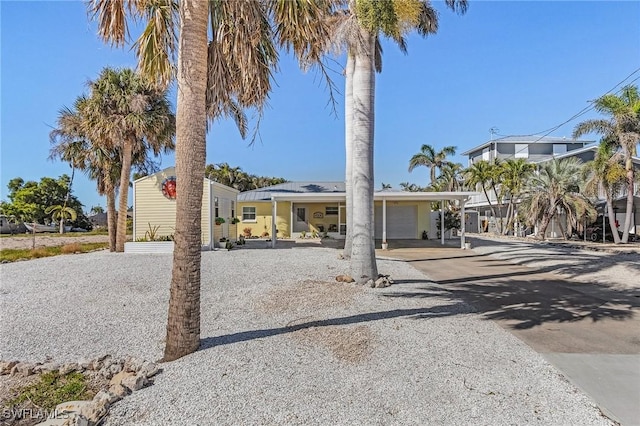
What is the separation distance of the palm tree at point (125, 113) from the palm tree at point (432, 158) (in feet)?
111

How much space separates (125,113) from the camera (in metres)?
15.4

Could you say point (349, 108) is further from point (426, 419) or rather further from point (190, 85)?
point (426, 419)

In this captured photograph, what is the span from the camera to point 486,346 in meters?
4.77

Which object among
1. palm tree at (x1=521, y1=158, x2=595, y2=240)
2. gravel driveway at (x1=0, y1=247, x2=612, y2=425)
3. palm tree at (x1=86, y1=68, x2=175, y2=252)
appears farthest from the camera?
palm tree at (x1=521, y1=158, x2=595, y2=240)

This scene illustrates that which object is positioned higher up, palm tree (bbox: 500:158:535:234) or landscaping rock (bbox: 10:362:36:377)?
palm tree (bbox: 500:158:535:234)

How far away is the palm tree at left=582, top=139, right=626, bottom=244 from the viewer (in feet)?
67.7

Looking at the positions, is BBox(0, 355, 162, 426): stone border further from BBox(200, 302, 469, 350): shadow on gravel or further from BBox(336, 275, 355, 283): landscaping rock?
BBox(336, 275, 355, 283): landscaping rock

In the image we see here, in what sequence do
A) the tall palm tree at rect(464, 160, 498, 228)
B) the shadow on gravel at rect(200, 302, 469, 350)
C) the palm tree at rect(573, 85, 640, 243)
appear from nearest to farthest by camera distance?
the shadow on gravel at rect(200, 302, 469, 350) < the palm tree at rect(573, 85, 640, 243) < the tall palm tree at rect(464, 160, 498, 228)

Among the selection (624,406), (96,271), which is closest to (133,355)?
(624,406)

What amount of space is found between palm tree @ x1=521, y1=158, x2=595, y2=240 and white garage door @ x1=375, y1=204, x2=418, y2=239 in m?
8.56

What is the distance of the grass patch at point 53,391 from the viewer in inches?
139

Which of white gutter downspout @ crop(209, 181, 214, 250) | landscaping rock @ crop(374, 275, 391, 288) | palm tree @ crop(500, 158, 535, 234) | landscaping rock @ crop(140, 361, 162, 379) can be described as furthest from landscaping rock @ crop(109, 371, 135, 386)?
palm tree @ crop(500, 158, 535, 234)

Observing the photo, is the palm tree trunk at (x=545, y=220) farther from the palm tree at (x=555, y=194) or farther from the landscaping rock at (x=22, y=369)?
the landscaping rock at (x=22, y=369)

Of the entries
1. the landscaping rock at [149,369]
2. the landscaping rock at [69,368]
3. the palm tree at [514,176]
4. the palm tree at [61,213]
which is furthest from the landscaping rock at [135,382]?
the palm tree at [61,213]
